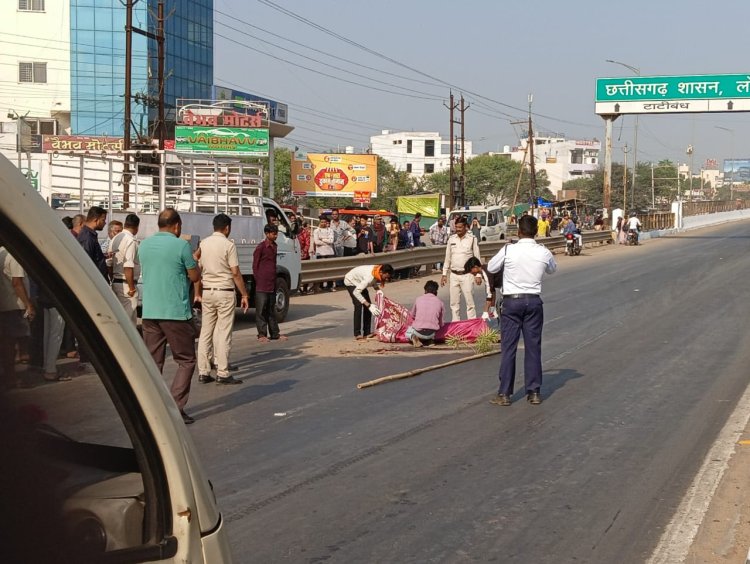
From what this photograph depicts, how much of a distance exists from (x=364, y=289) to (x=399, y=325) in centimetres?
76

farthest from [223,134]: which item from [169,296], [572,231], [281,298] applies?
[169,296]

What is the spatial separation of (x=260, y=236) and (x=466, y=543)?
11.8 metres

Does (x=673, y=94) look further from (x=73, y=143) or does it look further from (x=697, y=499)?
(x=697, y=499)

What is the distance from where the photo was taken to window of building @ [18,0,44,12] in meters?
64.8

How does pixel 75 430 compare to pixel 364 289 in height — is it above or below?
above

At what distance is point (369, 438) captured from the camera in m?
7.86

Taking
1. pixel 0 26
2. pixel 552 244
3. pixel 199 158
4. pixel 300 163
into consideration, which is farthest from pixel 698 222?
pixel 199 158

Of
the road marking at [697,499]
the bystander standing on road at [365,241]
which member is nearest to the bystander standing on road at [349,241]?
the bystander standing on road at [365,241]

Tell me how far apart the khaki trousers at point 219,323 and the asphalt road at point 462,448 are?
32cm

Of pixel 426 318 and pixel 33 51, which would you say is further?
pixel 33 51

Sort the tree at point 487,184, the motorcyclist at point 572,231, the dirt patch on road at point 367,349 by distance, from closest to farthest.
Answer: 1. the dirt patch on road at point 367,349
2. the motorcyclist at point 572,231
3. the tree at point 487,184

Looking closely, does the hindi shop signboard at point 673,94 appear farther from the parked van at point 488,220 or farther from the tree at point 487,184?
the tree at point 487,184

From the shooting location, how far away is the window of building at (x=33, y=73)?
212ft

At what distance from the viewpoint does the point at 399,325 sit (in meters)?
13.6
